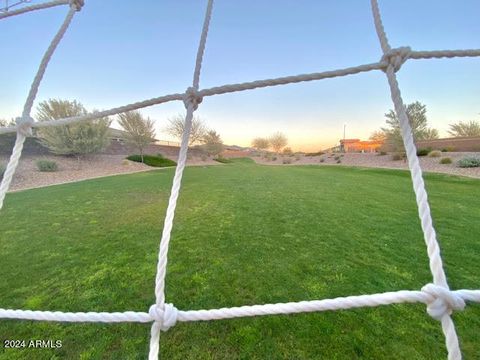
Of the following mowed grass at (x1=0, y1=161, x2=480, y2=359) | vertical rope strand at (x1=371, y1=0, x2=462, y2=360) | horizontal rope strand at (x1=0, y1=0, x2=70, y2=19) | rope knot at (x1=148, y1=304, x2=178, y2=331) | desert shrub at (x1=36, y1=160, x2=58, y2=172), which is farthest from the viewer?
desert shrub at (x1=36, y1=160, x2=58, y2=172)

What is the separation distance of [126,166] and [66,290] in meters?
13.9

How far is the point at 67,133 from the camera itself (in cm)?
1138

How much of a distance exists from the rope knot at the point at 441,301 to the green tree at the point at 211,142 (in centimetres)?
2464

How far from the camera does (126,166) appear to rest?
13914 mm

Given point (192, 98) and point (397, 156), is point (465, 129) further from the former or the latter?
point (192, 98)

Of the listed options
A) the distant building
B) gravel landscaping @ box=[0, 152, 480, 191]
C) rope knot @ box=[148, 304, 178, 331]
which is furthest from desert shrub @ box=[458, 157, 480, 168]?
the distant building

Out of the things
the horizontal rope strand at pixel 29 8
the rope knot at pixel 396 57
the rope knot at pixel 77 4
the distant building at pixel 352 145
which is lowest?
the rope knot at pixel 396 57

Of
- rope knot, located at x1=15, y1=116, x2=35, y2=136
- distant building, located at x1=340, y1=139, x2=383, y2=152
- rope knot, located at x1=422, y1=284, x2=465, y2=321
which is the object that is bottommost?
rope knot, located at x1=422, y1=284, x2=465, y2=321

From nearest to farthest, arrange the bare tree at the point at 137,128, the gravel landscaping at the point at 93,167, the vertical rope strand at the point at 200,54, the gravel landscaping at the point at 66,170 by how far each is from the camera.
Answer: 1. the vertical rope strand at the point at 200,54
2. the gravel landscaping at the point at 66,170
3. the gravel landscaping at the point at 93,167
4. the bare tree at the point at 137,128

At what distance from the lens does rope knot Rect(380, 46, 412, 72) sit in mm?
718

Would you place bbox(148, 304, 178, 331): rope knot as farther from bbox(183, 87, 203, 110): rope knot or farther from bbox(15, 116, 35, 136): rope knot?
bbox(15, 116, 35, 136): rope knot

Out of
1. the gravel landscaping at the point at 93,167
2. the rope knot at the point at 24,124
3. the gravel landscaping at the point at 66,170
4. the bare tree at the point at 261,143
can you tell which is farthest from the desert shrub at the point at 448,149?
the bare tree at the point at 261,143

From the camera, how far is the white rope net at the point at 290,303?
1.77ft

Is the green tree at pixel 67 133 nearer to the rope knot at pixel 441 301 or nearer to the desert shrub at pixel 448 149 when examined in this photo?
the rope knot at pixel 441 301
